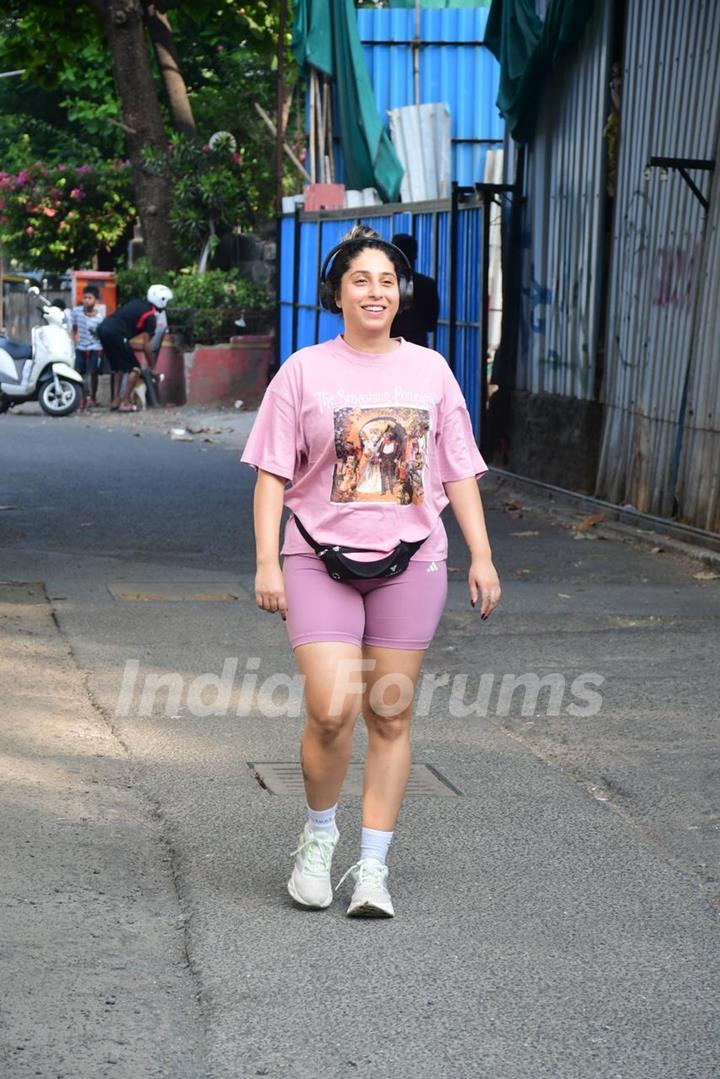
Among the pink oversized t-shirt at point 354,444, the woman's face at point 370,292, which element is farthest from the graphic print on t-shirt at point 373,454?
the woman's face at point 370,292

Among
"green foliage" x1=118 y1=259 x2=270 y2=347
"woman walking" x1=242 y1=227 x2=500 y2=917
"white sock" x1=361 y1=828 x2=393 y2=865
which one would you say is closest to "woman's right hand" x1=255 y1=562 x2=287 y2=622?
"woman walking" x1=242 y1=227 x2=500 y2=917

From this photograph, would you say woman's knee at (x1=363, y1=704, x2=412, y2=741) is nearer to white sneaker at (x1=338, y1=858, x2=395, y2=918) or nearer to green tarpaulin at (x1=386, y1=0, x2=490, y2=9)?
white sneaker at (x1=338, y1=858, x2=395, y2=918)

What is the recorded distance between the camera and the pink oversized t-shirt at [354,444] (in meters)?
4.48

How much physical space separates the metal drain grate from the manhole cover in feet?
11.2

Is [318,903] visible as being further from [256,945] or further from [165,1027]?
[165,1027]

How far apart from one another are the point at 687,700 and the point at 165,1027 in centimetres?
398

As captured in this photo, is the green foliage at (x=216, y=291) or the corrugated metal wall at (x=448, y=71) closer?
the corrugated metal wall at (x=448, y=71)

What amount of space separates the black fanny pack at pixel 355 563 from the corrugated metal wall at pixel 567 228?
10.1m

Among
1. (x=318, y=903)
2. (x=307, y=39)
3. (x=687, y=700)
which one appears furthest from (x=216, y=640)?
(x=307, y=39)

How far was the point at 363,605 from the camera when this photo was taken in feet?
15.0

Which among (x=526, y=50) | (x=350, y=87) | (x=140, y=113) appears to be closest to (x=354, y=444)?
(x=526, y=50)

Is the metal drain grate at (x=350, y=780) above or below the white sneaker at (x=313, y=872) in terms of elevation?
below

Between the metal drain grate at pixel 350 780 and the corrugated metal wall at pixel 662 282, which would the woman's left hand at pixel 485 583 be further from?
the corrugated metal wall at pixel 662 282

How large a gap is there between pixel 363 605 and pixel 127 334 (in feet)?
68.1
